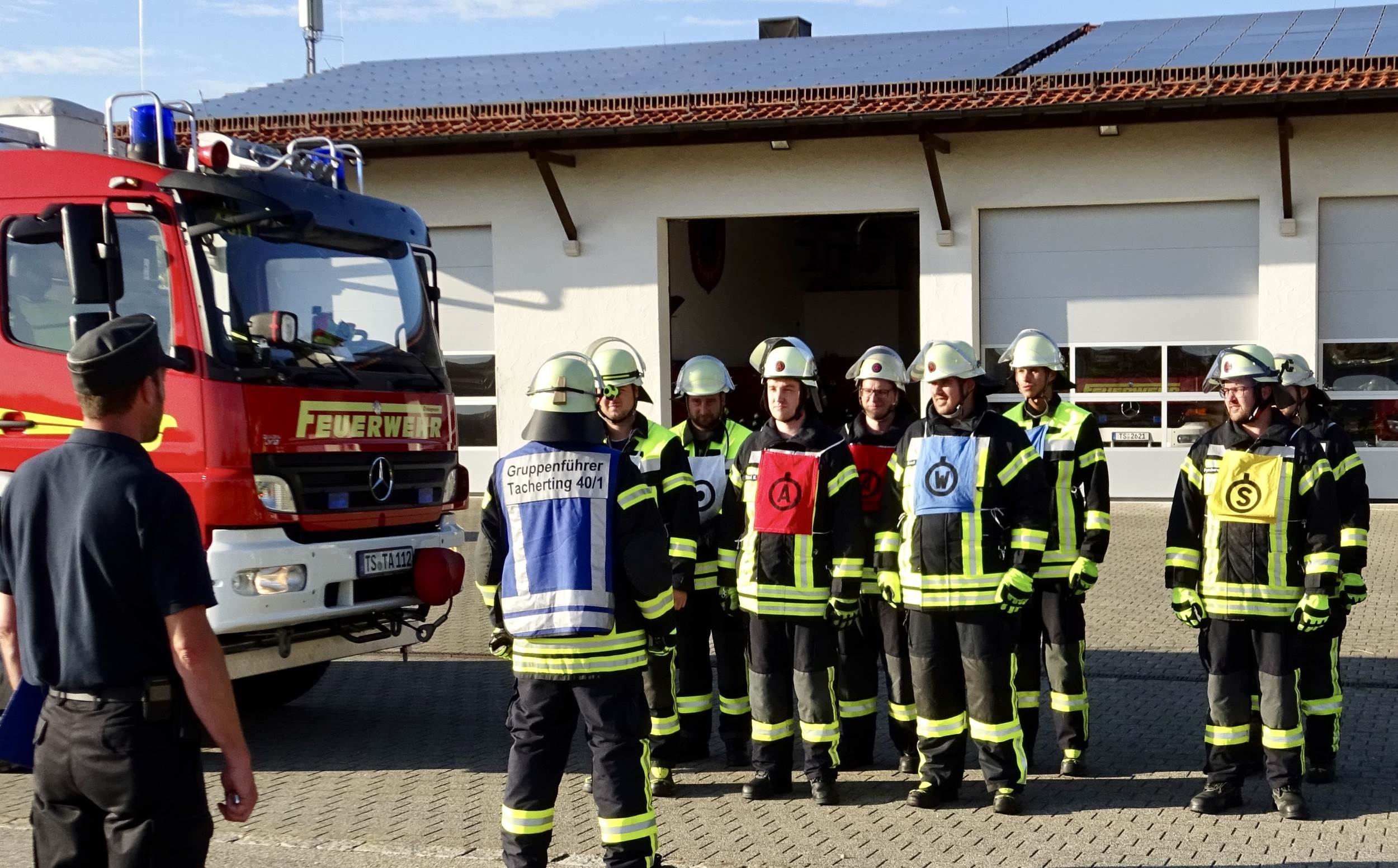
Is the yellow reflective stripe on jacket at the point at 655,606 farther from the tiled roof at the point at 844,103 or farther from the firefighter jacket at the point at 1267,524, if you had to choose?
the tiled roof at the point at 844,103

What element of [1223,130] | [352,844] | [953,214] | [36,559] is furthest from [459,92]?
[36,559]

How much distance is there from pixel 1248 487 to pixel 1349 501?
545 millimetres

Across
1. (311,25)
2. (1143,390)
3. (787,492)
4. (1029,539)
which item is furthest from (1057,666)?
(311,25)

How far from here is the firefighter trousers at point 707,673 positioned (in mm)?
6625

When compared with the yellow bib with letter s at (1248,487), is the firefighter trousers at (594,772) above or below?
below

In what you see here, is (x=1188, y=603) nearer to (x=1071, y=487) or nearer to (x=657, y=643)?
(x=1071, y=487)

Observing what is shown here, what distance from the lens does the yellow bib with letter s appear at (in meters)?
5.81

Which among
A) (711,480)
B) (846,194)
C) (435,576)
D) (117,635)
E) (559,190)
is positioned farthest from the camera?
(559,190)

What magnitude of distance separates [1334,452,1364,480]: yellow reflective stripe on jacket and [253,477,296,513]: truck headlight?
4385 millimetres

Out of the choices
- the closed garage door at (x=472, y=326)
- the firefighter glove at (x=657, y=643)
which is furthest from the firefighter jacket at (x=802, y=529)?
the closed garage door at (x=472, y=326)

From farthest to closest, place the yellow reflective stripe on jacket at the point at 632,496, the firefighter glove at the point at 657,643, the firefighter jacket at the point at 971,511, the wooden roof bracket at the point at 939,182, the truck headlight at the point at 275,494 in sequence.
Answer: the wooden roof bracket at the point at 939,182, the truck headlight at the point at 275,494, the firefighter jacket at the point at 971,511, the firefighter glove at the point at 657,643, the yellow reflective stripe on jacket at the point at 632,496

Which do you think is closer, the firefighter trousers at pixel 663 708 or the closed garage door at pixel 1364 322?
the firefighter trousers at pixel 663 708

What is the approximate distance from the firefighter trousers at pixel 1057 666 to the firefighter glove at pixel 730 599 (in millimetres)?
1242

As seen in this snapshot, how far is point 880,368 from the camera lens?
21.3 ft
